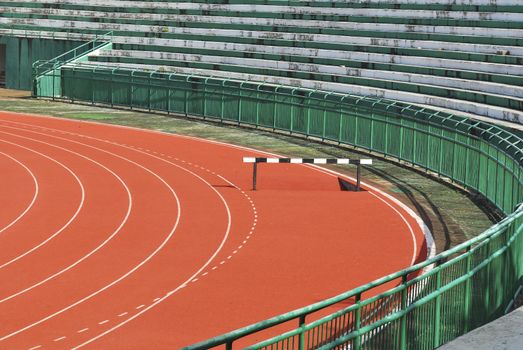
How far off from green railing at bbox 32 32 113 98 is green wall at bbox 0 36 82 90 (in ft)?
1.94

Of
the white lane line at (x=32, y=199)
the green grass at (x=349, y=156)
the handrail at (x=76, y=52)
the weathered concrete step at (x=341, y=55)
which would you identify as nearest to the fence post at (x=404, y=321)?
the green grass at (x=349, y=156)

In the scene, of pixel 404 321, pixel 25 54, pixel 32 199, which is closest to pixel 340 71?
pixel 25 54

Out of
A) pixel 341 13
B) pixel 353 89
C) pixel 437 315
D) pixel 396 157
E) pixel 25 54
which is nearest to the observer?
pixel 437 315

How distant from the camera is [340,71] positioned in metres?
43.2

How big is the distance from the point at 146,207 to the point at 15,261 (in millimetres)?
5936

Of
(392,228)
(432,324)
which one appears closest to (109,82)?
(392,228)

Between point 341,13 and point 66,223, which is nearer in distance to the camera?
point 66,223

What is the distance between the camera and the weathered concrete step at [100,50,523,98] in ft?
120

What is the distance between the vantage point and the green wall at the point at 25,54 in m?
51.3

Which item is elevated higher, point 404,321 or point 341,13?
point 341,13

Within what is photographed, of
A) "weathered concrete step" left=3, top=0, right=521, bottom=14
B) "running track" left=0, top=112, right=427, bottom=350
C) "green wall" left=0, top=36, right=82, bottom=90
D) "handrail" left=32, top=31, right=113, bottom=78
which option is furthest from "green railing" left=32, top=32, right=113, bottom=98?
"running track" left=0, top=112, right=427, bottom=350

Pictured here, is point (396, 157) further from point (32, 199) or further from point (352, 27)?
point (352, 27)

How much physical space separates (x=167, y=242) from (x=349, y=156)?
42.1 feet

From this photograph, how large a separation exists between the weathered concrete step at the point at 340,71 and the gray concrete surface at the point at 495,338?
78.4ft
